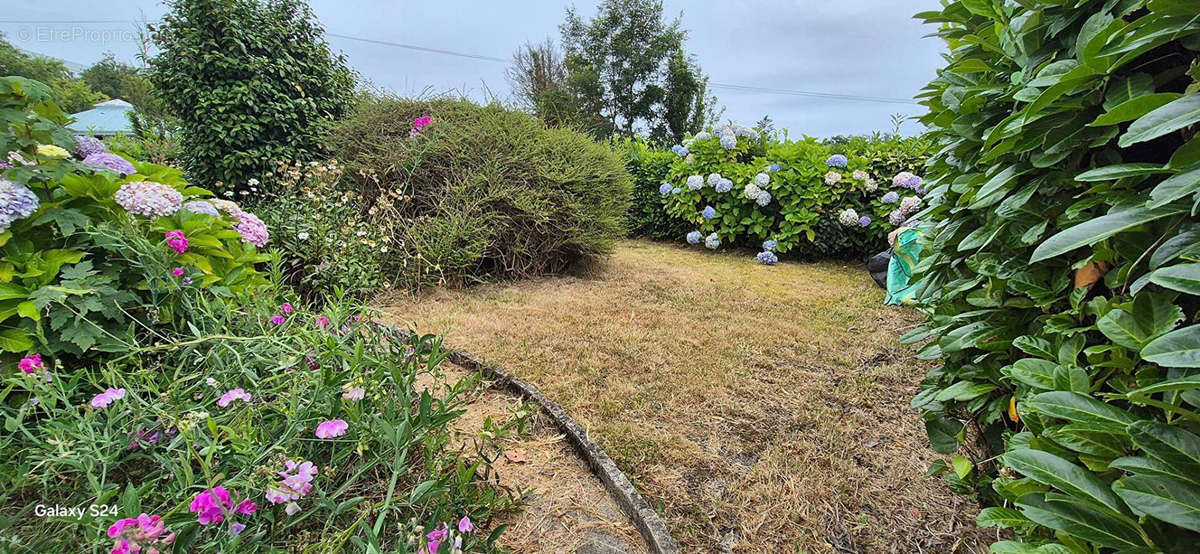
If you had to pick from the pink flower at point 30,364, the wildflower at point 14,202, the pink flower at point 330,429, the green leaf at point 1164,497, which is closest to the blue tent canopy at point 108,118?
the wildflower at point 14,202

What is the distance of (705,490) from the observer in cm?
151

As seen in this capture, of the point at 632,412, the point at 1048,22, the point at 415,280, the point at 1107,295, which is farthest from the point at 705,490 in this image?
the point at 415,280

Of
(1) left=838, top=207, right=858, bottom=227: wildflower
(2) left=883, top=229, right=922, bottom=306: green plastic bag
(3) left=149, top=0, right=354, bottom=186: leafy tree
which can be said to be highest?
(3) left=149, top=0, right=354, bottom=186: leafy tree

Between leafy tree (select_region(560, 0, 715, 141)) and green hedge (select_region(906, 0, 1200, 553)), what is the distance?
685 inches

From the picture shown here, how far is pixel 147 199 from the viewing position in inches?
53.5

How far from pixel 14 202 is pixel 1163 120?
2145 mm

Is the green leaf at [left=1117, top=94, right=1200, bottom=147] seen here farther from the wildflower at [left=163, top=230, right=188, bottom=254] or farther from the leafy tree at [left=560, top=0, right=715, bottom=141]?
the leafy tree at [left=560, top=0, right=715, bottom=141]

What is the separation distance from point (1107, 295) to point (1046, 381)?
240 mm

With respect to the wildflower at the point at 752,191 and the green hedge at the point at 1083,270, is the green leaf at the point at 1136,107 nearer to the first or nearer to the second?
the green hedge at the point at 1083,270

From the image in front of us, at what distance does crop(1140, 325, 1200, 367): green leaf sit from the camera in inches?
19.6

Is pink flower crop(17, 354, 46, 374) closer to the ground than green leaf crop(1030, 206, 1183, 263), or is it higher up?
closer to the ground

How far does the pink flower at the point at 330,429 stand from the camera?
0.95 metres

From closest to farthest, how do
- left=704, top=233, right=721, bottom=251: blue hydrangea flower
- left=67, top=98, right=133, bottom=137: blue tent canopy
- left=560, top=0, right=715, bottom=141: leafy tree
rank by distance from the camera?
1. left=704, top=233, right=721, bottom=251: blue hydrangea flower
2. left=67, top=98, right=133, bottom=137: blue tent canopy
3. left=560, top=0, right=715, bottom=141: leafy tree

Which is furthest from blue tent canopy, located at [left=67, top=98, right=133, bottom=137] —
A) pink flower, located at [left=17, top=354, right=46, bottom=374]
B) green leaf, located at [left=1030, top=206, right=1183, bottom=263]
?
green leaf, located at [left=1030, top=206, right=1183, bottom=263]
